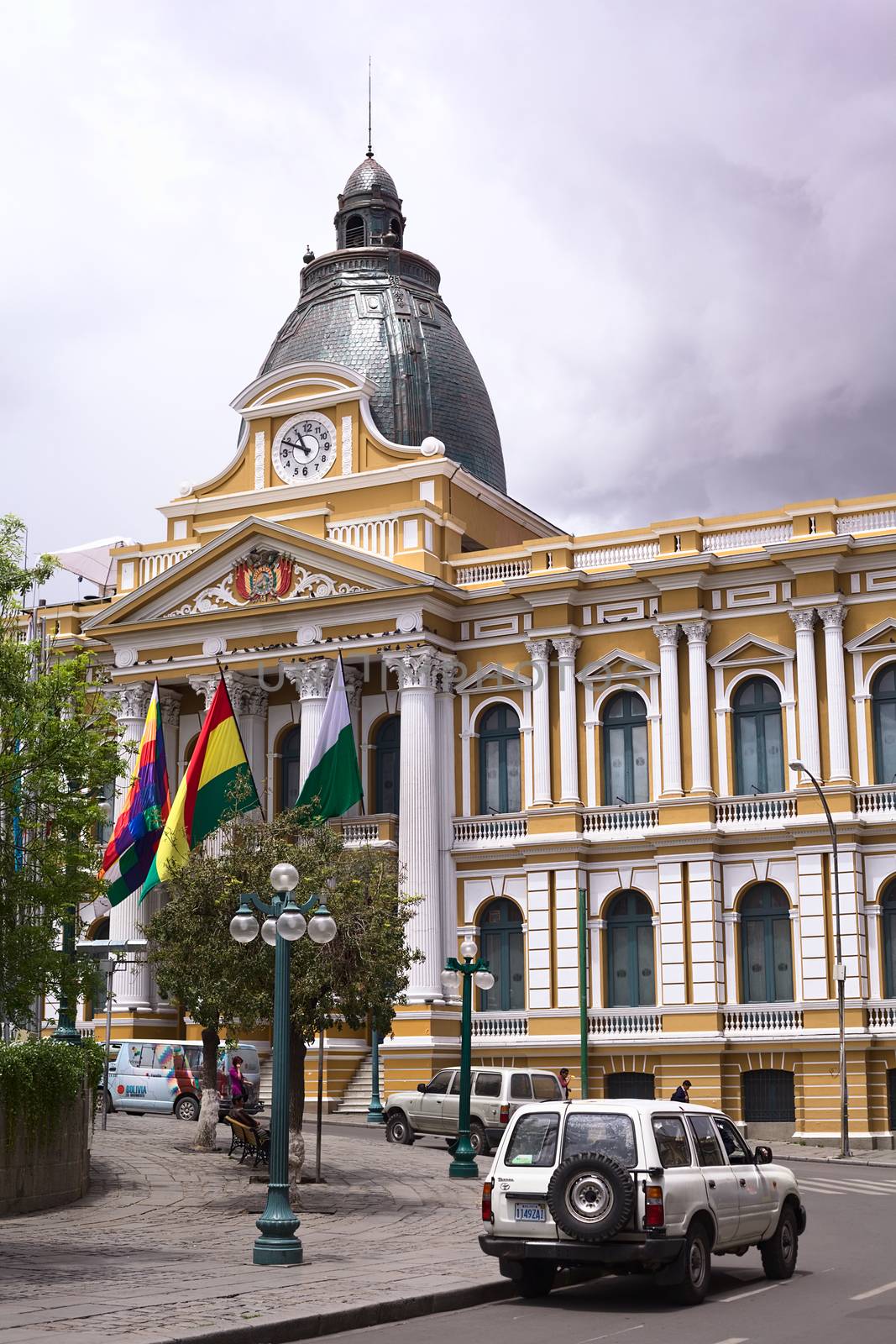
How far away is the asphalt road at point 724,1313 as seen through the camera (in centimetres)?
1436

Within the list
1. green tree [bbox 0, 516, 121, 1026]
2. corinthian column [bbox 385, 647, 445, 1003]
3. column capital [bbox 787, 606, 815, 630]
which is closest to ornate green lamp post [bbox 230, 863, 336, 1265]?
green tree [bbox 0, 516, 121, 1026]

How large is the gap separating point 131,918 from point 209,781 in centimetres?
765

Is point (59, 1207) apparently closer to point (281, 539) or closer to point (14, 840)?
point (14, 840)

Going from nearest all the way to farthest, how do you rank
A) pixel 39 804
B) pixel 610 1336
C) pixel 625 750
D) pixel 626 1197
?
pixel 610 1336 → pixel 626 1197 → pixel 39 804 → pixel 625 750

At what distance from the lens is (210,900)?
2794 centimetres

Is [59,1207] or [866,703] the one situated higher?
[866,703]

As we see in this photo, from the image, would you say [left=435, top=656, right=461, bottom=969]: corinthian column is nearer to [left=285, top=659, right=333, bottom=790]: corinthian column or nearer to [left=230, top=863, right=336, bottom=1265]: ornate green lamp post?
[left=285, top=659, right=333, bottom=790]: corinthian column

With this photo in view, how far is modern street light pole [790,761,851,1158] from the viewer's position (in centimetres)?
4056

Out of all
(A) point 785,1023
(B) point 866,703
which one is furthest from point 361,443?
(A) point 785,1023

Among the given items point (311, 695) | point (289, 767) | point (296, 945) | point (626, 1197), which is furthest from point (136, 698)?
point (626, 1197)

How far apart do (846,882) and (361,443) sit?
19.5 meters

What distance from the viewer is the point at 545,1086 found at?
36.9 meters

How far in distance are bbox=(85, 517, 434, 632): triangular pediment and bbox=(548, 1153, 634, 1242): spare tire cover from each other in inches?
1268

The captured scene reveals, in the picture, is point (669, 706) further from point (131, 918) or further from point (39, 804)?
point (39, 804)
